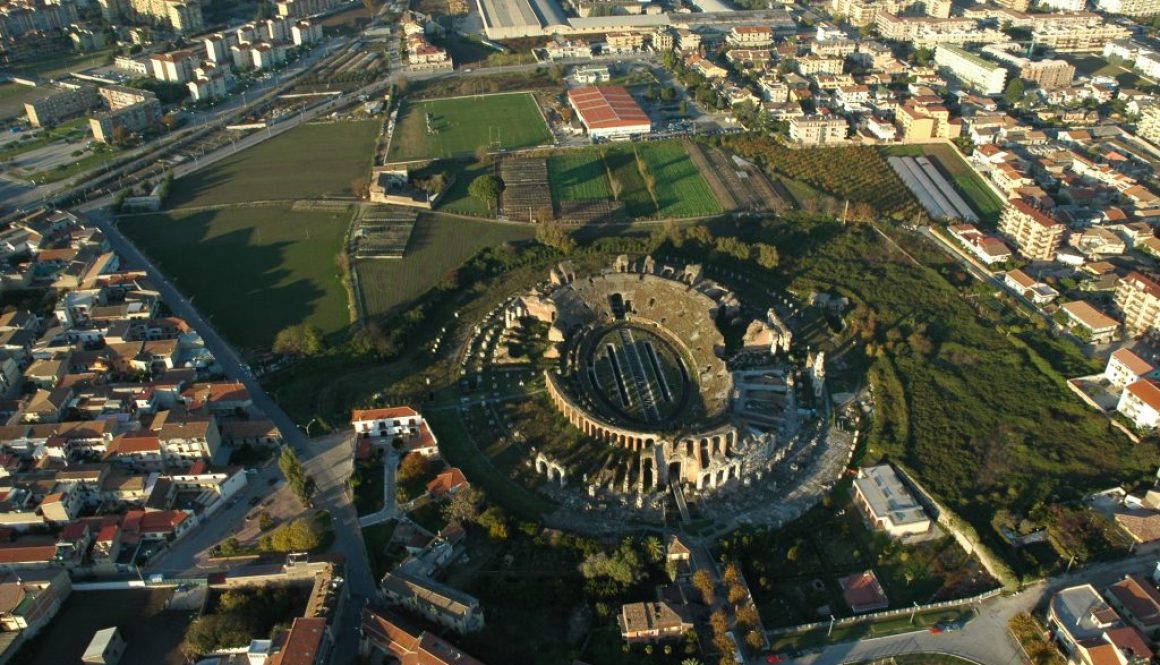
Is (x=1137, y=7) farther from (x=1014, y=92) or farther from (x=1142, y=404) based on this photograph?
(x=1142, y=404)

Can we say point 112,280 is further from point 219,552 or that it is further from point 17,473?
point 219,552

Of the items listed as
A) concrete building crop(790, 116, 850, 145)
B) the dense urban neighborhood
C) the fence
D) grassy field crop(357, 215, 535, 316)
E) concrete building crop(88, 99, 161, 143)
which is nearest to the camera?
the fence

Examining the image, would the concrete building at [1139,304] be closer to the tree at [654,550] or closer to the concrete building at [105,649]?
the tree at [654,550]

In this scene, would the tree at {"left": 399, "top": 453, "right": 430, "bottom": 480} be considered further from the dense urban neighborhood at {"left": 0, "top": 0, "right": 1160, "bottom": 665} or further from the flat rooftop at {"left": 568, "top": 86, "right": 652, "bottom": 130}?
the flat rooftop at {"left": 568, "top": 86, "right": 652, "bottom": 130}

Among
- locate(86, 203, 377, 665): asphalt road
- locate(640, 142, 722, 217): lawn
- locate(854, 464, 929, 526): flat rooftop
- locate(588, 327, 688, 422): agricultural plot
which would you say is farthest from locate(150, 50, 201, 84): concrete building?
locate(854, 464, 929, 526): flat rooftop

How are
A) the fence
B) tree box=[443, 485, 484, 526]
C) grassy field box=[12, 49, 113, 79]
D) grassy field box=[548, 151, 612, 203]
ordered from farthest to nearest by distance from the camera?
grassy field box=[12, 49, 113, 79] < grassy field box=[548, 151, 612, 203] < tree box=[443, 485, 484, 526] < the fence

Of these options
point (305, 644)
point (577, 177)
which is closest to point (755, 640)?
point (305, 644)

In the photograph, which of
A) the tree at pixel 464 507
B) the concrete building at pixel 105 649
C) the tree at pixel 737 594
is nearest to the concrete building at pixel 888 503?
the tree at pixel 737 594
